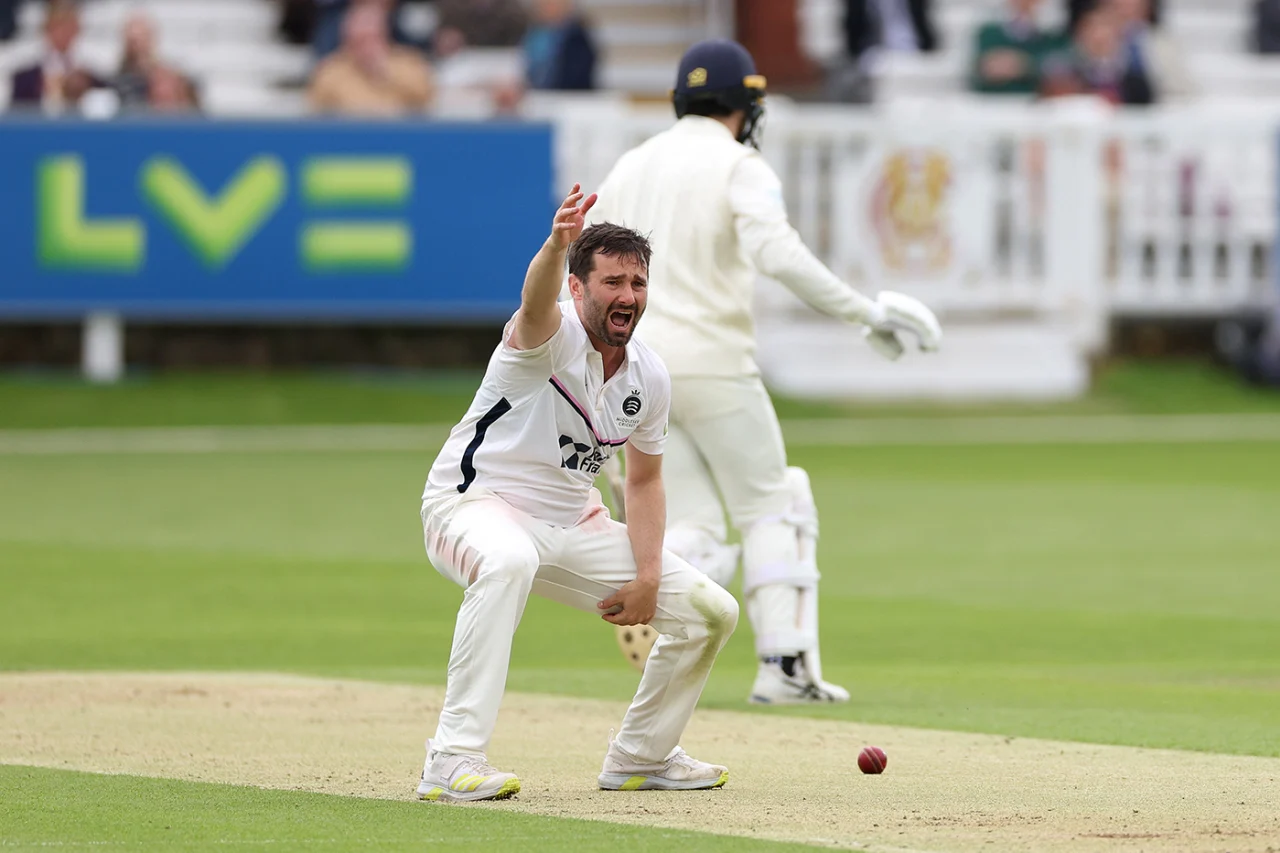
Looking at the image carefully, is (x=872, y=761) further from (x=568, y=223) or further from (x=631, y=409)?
(x=568, y=223)

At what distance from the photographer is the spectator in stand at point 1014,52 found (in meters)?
22.0

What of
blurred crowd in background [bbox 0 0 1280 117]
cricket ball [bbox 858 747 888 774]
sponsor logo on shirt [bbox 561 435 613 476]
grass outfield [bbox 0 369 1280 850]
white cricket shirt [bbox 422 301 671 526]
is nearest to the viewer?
white cricket shirt [bbox 422 301 671 526]

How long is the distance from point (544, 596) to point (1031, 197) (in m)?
14.4

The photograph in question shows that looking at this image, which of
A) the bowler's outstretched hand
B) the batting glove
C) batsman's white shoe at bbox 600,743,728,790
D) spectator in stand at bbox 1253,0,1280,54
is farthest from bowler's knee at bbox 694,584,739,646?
spectator in stand at bbox 1253,0,1280,54

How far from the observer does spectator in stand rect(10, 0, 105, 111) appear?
63.0ft

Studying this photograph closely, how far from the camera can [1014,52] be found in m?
22.2

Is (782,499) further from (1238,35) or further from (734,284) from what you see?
(1238,35)

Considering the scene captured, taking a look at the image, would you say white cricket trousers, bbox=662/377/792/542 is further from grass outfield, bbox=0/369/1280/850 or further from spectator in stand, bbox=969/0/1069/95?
spectator in stand, bbox=969/0/1069/95

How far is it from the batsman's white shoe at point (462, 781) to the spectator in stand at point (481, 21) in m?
17.7

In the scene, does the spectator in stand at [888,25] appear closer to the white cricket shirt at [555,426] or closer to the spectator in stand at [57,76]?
the spectator in stand at [57,76]

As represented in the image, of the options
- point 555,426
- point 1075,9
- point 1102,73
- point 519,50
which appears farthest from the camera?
point 1075,9

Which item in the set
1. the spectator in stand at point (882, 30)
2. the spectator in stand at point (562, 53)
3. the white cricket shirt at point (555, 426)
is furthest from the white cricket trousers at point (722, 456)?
the spectator in stand at point (882, 30)

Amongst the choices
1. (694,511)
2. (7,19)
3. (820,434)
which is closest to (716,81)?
(694,511)

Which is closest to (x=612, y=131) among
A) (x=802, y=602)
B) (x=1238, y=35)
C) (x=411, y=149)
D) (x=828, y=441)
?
(x=411, y=149)
